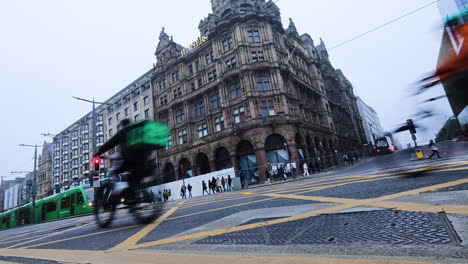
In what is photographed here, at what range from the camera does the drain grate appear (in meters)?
1.79

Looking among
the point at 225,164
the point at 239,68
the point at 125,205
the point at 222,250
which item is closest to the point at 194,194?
the point at 225,164

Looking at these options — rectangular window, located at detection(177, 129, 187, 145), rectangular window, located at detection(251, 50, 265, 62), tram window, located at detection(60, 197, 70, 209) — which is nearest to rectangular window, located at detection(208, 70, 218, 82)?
rectangular window, located at detection(251, 50, 265, 62)

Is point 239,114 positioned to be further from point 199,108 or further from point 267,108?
point 199,108

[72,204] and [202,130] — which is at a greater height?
[202,130]

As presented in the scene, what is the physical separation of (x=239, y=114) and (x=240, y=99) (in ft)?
6.21

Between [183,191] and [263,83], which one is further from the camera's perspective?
[263,83]

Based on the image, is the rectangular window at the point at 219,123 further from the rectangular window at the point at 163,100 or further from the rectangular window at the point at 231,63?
the rectangular window at the point at 163,100

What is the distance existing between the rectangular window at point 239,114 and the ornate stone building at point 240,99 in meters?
0.13

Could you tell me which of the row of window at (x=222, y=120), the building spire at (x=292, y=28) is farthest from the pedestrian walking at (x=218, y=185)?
the building spire at (x=292, y=28)

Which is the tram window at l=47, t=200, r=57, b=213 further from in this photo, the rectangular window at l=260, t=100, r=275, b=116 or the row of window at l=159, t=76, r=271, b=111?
the rectangular window at l=260, t=100, r=275, b=116

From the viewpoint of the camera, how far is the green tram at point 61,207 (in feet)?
61.5

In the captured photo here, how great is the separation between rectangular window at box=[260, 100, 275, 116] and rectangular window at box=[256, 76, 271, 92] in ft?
6.06

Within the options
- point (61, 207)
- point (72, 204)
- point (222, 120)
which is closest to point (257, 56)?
point (222, 120)

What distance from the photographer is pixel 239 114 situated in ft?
96.6
